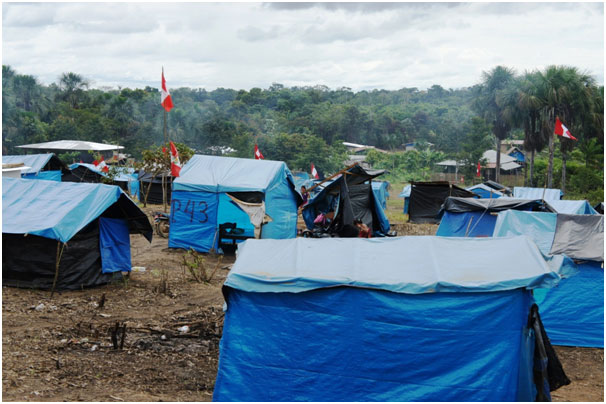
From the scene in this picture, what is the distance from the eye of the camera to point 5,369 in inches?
273

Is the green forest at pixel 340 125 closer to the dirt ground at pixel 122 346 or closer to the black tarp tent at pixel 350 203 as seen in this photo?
the black tarp tent at pixel 350 203

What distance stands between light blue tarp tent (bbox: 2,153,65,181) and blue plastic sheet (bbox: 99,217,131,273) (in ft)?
48.3

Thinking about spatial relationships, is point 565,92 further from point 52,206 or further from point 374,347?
point 374,347

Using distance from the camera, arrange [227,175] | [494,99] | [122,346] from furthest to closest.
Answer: [494,99]
[227,175]
[122,346]

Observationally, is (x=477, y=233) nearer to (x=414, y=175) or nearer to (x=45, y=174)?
(x=45, y=174)

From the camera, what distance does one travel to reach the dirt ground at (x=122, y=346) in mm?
6613

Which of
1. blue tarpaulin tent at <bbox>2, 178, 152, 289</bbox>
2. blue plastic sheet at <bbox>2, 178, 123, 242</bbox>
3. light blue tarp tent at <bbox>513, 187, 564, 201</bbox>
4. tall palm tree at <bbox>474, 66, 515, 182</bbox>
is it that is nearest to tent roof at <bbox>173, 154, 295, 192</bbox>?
blue tarpaulin tent at <bbox>2, 178, 152, 289</bbox>

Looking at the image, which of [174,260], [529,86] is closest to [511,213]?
[174,260]

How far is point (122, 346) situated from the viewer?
7922 millimetres

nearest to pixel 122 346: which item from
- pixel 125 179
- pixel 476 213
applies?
pixel 476 213

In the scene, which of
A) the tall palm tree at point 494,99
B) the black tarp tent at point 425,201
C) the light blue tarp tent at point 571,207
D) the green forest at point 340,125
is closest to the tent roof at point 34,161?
the black tarp tent at point 425,201

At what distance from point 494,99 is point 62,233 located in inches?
1386

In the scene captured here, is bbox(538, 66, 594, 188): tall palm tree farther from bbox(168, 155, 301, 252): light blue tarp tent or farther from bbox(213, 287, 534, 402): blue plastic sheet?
bbox(213, 287, 534, 402): blue plastic sheet

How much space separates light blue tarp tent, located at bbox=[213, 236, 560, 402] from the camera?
5703mm
